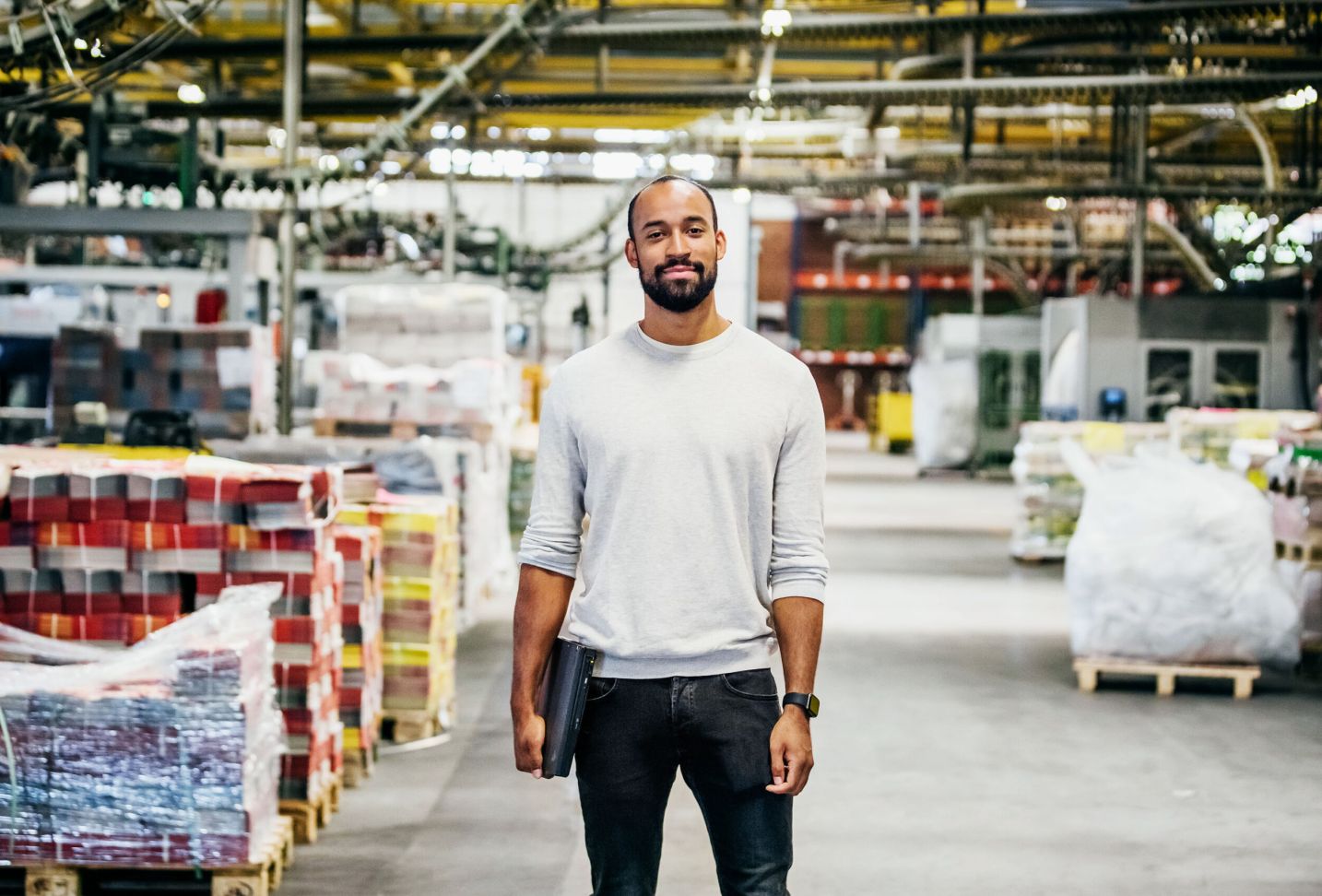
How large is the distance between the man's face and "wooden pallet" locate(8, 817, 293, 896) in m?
2.61

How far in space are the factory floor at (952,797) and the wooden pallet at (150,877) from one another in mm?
301

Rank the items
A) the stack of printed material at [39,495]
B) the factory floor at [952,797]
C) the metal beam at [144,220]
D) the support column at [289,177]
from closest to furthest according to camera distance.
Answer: the stack of printed material at [39,495], the factory floor at [952,797], the metal beam at [144,220], the support column at [289,177]

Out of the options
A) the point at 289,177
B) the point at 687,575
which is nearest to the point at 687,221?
the point at 687,575

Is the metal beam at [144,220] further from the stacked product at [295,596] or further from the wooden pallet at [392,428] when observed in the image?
the stacked product at [295,596]

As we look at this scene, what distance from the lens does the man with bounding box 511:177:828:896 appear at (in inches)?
116

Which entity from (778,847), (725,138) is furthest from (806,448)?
(725,138)

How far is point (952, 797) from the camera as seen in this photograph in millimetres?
6562

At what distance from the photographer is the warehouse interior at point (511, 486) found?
5.31 m

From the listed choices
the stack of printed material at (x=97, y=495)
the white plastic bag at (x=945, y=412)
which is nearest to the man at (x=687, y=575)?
A: the stack of printed material at (x=97, y=495)

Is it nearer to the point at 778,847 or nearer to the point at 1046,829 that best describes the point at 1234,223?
the point at 1046,829

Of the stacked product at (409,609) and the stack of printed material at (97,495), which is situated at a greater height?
the stack of printed material at (97,495)

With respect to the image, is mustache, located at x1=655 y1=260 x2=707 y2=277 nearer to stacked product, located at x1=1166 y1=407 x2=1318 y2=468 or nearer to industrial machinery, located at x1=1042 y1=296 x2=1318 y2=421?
stacked product, located at x1=1166 y1=407 x2=1318 y2=468

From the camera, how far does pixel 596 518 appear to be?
3035 mm

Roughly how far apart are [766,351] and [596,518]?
0.46 m
